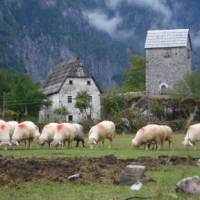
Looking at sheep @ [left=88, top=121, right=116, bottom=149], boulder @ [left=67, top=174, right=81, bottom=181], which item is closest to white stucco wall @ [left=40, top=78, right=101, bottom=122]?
sheep @ [left=88, top=121, right=116, bottom=149]

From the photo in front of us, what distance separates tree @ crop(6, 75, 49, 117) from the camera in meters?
99.8

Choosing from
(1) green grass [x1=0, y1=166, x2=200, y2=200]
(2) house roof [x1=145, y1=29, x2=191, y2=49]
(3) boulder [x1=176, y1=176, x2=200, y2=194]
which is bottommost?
(1) green grass [x1=0, y1=166, x2=200, y2=200]

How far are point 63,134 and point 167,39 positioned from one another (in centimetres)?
8973

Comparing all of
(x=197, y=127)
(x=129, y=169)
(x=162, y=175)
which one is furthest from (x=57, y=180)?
(x=197, y=127)

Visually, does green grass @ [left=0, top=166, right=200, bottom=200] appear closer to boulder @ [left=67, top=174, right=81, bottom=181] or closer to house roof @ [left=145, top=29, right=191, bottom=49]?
boulder @ [left=67, top=174, right=81, bottom=181]

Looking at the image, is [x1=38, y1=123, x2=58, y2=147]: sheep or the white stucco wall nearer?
[x1=38, y1=123, x2=58, y2=147]: sheep

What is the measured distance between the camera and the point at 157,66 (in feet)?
414

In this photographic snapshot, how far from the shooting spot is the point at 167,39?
419ft

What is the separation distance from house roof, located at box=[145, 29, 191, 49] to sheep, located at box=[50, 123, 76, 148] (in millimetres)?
85471

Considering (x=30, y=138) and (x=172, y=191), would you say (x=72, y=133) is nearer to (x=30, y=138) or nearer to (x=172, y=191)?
(x=30, y=138)

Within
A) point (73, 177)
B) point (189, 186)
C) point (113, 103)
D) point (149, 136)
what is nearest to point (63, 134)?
point (149, 136)

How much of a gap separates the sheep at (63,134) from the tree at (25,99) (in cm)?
5756

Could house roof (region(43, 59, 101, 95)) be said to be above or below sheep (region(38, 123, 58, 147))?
above

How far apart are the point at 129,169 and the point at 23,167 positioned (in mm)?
4396
